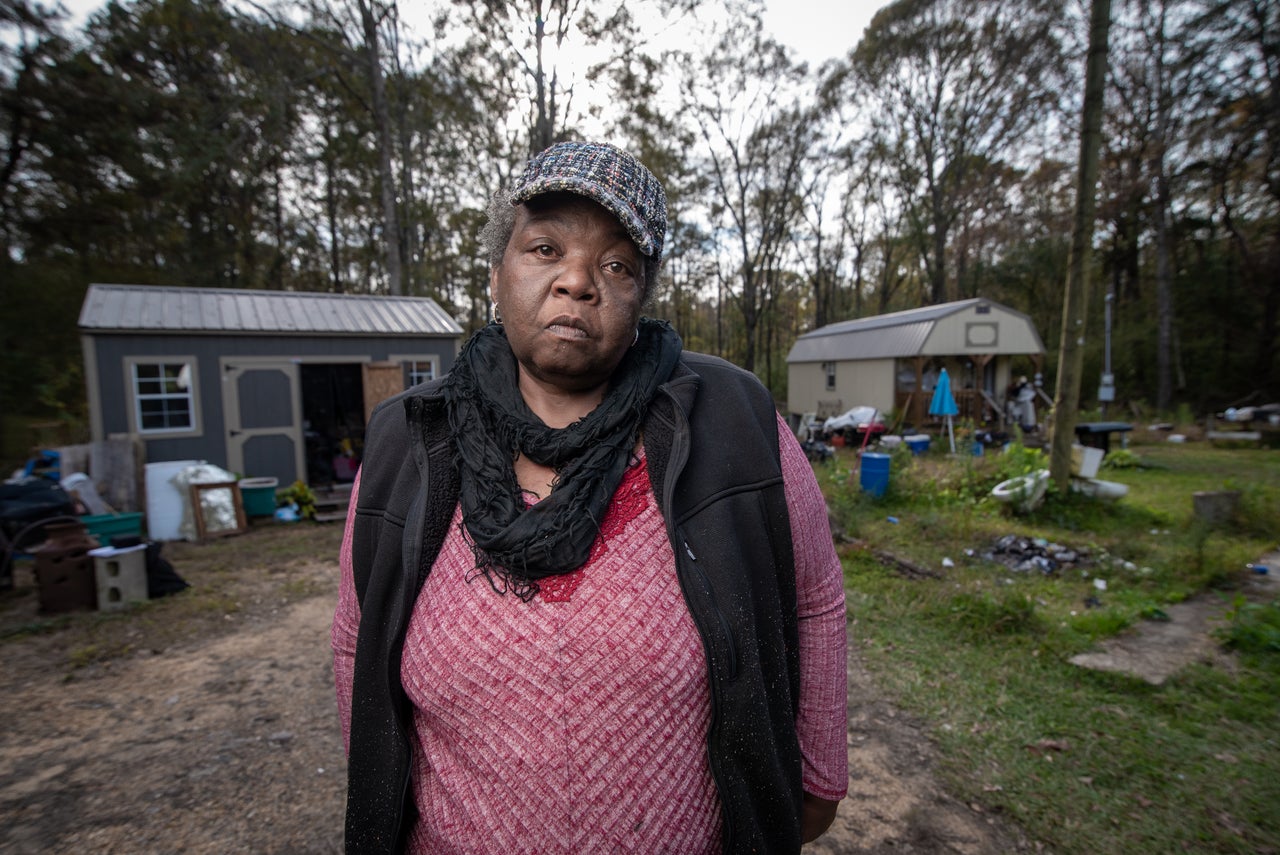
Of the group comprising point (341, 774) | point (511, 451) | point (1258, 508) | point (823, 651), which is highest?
point (511, 451)

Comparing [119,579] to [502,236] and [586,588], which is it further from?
[586,588]

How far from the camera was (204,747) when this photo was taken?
3432 millimetres

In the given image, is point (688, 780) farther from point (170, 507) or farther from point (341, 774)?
point (170, 507)

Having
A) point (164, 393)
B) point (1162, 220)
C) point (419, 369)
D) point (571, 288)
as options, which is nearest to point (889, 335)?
point (1162, 220)

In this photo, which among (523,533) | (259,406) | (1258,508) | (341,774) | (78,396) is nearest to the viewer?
(523,533)

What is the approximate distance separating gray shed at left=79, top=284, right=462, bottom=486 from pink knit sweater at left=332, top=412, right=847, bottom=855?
10107mm

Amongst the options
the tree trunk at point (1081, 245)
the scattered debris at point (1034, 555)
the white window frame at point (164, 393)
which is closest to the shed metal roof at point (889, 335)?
the tree trunk at point (1081, 245)

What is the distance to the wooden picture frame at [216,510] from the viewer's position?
7.99 metres

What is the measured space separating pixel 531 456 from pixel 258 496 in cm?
952

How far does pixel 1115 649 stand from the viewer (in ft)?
13.1

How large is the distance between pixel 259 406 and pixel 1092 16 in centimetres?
1235

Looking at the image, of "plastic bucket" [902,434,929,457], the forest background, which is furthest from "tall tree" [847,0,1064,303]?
"plastic bucket" [902,434,929,457]

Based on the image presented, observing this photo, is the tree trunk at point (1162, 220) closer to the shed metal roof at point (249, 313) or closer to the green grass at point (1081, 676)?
the green grass at point (1081, 676)

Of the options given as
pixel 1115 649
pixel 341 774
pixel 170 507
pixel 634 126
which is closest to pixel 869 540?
pixel 1115 649
